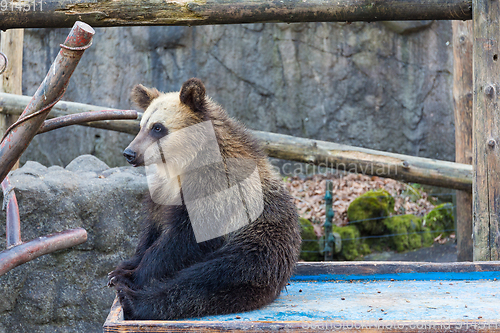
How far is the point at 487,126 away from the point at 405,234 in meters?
4.03

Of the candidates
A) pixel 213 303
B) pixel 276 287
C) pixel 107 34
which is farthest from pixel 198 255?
pixel 107 34

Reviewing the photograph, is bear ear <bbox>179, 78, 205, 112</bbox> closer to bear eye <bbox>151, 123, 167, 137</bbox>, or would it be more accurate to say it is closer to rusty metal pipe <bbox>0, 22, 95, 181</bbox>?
bear eye <bbox>151, 123, 167, 137</bbox>

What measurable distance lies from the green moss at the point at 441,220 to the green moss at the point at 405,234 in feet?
0.77

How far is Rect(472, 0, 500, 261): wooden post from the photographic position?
379cm

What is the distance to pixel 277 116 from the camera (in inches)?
361

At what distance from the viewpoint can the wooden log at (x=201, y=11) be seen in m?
3.74

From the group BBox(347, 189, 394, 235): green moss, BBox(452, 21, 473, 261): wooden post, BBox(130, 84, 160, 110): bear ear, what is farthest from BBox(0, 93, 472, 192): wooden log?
BBox(347, 189, 394, 235): green moss

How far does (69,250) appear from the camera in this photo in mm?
4129

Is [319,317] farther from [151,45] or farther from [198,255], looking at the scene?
[151,45]

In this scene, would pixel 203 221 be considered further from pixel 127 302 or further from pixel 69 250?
pixel 69 250

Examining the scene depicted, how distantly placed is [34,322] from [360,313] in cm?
295

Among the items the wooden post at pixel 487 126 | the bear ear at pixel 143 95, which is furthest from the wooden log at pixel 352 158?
the bear ear at pixel 143 95

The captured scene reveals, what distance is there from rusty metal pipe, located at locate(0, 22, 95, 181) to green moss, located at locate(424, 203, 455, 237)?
7573 millimetres

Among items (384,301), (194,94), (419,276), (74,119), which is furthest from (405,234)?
(74,119)
